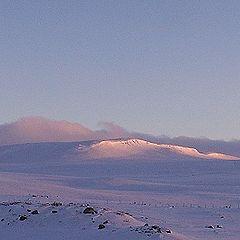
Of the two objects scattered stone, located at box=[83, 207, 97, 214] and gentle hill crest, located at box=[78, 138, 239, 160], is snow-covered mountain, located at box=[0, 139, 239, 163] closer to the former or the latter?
gentle hill crest, located at box=[78, 138, 239, 160]

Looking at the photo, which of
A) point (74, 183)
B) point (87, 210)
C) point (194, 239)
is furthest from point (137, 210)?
point (74, 183)

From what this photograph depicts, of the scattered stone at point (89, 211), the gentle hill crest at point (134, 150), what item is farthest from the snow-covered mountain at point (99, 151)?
the scattered stone at point (89, 211)

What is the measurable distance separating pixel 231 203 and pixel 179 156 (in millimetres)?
94880

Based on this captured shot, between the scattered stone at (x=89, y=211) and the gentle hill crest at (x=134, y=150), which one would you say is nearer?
the scattered stone at (x=89, y=211)

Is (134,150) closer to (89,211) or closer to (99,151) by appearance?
(99,151)

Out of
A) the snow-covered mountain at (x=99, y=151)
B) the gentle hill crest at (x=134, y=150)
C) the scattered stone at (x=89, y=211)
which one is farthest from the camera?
the gentle hill crest at (x=134, y=150)

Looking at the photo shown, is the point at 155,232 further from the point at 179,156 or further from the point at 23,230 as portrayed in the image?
the point at 179,156

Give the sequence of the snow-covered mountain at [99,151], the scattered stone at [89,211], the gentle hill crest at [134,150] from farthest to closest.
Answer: the gentle hill crest at [134,150], the snow-covered mountain at [99,151], the scattered stone at [89,211]

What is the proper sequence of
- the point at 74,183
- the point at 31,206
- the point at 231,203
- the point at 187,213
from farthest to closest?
the point at 74,183, the point at 231,203, the point at 187,213, the point at 31,206

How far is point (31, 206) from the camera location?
78.4ft

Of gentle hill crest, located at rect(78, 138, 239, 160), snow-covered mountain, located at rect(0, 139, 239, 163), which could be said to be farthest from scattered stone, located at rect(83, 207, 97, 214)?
gentle hill crest, located at rect(78, 138, 239, 160)

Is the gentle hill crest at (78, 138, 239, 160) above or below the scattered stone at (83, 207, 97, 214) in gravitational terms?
above

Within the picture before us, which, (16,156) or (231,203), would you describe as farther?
(16,156)

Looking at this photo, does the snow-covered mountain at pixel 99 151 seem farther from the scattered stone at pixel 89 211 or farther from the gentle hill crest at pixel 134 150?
the scattered stone at pixel 89 211
